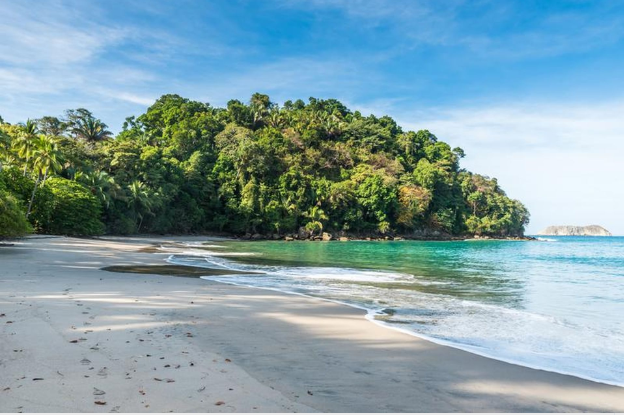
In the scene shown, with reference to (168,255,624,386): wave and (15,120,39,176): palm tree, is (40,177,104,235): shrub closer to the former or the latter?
(15,120,39,176): palm tree

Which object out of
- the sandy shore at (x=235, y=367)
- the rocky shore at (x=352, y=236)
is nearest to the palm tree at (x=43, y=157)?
the rocky shore at (x=352, y=236)

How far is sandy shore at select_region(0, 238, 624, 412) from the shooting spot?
3953 mm

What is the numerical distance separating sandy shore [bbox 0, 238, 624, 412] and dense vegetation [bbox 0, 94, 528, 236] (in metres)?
18.7

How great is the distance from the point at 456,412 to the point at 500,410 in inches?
21.2

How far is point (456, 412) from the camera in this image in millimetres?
4012

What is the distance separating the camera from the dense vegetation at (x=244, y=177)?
3634 centimetres

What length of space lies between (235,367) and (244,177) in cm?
6295

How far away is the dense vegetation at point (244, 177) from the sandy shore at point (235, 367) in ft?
61.4

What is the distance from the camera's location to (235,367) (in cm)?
492

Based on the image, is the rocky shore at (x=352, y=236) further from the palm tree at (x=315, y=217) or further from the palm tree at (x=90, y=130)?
the palm tree at (x=90, y=130)

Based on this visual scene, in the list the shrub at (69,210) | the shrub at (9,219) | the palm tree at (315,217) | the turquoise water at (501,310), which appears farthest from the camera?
the palm tree at (315,217)

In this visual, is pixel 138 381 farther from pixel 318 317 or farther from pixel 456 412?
pixel 318 317

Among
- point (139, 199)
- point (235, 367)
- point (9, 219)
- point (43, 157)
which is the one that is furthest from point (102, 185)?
point (235, 367)

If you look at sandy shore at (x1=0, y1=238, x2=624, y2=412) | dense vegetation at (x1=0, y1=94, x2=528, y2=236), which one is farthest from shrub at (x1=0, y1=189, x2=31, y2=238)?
sandy shore at (x1=0, y1=238, x2=624, y2=412)
